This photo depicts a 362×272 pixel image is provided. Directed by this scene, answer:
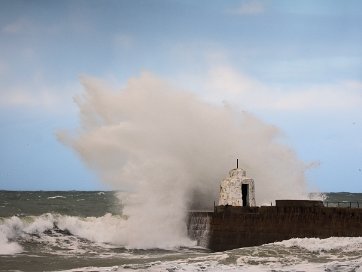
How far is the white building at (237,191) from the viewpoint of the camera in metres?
24.1

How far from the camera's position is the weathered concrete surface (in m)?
19.1

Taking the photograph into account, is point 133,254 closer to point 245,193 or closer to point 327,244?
point 245,193

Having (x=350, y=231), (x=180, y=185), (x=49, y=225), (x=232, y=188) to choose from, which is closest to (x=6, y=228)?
(x=49, y=225)

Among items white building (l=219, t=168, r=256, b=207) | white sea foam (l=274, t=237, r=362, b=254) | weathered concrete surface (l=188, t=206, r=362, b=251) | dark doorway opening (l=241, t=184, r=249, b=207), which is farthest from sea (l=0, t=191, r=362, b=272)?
dark doorway opening (l=241, t=184, r=249, b=207)

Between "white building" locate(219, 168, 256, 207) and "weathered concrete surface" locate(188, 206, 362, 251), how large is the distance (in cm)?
97

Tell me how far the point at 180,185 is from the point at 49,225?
6.29m

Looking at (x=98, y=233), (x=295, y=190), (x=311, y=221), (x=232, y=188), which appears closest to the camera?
(x=311, y=221)

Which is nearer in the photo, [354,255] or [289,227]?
[354,255]

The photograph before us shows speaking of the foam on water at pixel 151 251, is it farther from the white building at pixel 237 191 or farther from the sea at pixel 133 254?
the white building at pixel 237 191

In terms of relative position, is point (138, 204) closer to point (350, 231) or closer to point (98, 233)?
point (98, 233)

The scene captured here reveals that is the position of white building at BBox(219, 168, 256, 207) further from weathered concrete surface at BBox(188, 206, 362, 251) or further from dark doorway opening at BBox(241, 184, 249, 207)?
weathered concrete surface at BBox(188, 206, 362, 251)

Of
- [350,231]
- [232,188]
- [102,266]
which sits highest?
Answer: [232,188]

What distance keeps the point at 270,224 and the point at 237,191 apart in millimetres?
3390

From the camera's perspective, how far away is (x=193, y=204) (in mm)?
28297
